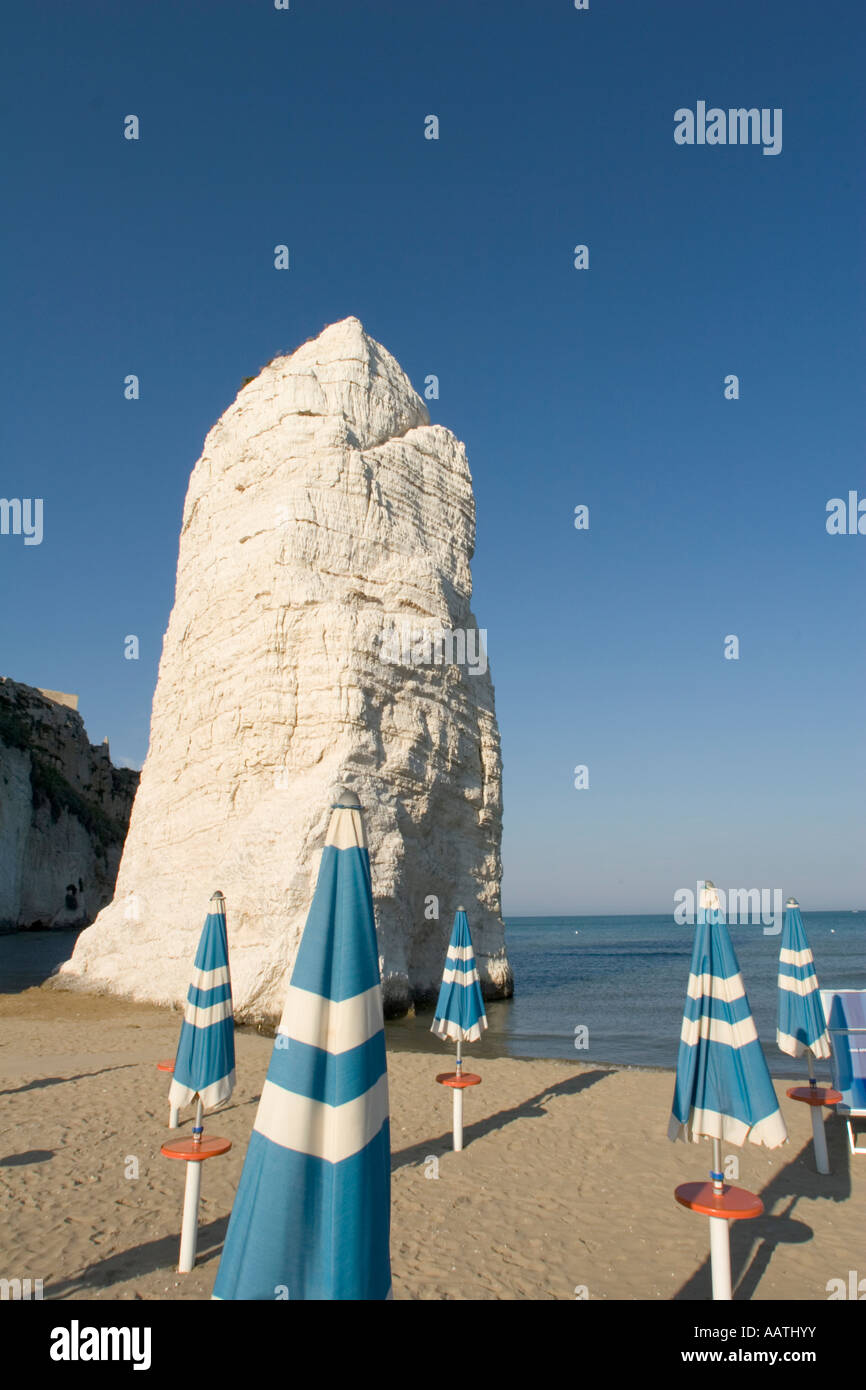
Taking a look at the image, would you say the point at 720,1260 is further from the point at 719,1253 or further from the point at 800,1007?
the point at 800,1007

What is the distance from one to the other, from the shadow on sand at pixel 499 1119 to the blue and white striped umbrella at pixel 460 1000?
110cm

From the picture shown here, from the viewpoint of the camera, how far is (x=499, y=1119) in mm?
9719

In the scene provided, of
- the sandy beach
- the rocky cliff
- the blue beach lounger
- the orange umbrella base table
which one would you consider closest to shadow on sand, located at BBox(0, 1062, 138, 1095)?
the sandy beach

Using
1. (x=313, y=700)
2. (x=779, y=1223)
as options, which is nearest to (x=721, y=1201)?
(x=779, y=1223)

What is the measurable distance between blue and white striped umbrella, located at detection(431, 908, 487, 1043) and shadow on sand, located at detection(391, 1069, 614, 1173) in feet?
3.62

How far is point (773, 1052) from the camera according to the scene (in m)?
16.0

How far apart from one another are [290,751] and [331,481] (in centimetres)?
713

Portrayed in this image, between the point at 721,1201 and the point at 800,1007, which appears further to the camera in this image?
the point at 800,1007

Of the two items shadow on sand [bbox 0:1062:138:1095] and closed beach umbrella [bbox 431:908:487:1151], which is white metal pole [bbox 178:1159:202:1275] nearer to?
closed beach umbrella [bbox 431:908:487:1151]

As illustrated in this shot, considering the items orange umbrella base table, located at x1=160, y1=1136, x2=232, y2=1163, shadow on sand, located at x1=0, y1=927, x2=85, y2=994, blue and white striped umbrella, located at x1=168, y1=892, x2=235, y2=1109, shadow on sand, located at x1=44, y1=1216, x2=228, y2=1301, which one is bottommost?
shadow on sand, located at x1=0, y1=927, x2=85, y2=994

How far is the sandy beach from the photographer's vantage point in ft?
17.9

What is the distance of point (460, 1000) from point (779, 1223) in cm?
382
